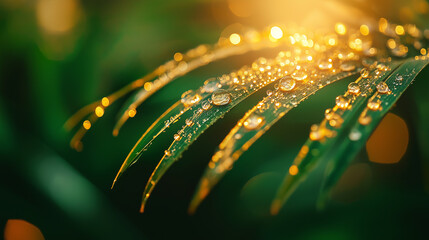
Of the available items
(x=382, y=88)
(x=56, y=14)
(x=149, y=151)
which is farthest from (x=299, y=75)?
(x=56, y=14)

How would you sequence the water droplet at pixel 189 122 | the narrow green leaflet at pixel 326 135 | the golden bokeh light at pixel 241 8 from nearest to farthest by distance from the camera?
the narrow green leaflet at pixel 326 135 < the water droplet at pixel 189 122 < the golden bokeh light at pixel 241 8

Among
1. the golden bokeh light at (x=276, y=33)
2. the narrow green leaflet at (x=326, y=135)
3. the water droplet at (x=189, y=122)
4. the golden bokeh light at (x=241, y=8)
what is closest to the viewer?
the narrow green leaflet at (x=326, y=135)

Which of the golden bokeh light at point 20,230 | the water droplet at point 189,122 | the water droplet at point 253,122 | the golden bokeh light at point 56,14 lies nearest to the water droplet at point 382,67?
the water droplet at point 253,122

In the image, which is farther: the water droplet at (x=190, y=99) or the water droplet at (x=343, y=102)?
the water droplet at (x=190, y=99)

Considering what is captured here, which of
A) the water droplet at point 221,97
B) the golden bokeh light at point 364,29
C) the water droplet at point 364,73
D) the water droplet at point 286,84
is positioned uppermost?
the golden bokeh light at point 364,29

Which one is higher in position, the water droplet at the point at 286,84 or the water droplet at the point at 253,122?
the water droplet at the point at 286,84

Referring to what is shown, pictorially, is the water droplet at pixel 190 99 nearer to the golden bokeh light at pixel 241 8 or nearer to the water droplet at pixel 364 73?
the water droplet at pixel 364 73
